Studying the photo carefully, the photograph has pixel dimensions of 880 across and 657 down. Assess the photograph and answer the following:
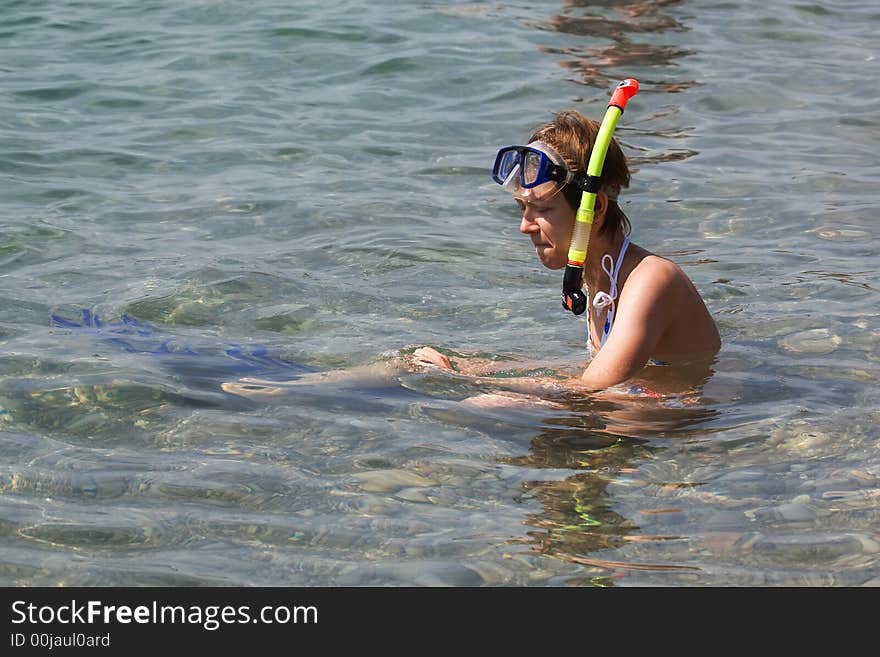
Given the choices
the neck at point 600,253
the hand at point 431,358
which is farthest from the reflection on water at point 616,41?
the neck at point 600,253

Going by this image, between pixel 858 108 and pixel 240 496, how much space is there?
6.73 m

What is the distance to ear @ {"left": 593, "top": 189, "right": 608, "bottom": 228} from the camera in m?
4.30

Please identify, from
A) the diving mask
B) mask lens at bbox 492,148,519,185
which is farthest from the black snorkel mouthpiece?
mask lens at bbox 492,148,519,185

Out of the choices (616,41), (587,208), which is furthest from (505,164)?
(616,41)

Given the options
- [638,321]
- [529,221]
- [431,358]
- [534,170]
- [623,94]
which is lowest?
[431,358]

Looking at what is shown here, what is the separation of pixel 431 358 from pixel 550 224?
2.57 ft

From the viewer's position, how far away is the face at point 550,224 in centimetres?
433

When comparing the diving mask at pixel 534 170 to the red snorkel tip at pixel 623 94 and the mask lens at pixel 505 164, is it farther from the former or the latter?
the red snorkel tip at pixel 623 94

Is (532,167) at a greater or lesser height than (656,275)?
greater

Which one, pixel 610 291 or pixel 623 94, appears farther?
pixel 610 291

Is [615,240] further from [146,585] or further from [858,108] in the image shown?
[858,108]

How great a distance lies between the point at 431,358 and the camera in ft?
15.9

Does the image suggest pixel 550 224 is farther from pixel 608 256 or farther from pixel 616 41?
pixel 616 41
